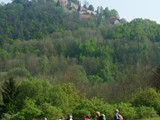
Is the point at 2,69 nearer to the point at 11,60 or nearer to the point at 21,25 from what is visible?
the point at 11,60

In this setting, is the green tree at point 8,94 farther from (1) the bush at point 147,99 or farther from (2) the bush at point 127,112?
(2) the bush at point 127,112

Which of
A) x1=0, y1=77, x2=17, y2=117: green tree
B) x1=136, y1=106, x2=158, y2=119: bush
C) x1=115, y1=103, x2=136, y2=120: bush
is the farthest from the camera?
x1=0, y1=77, x2=17, y2=117: green tree

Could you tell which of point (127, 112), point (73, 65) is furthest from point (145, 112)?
point (73, 65)

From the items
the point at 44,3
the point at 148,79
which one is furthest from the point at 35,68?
the point at 44,3

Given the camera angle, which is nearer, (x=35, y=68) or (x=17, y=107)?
(x=17, y=107)

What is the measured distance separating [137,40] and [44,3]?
8402 cm

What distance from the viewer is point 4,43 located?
143750 mm

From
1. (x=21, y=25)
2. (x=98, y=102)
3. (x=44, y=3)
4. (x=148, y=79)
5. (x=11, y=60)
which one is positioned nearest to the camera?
(x=98, y=102)

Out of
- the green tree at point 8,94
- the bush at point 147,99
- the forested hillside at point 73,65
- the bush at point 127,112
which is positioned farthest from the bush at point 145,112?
the green tree at point 8,94

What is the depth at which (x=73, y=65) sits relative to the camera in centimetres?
10931

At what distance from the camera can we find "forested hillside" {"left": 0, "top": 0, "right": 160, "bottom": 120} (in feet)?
132

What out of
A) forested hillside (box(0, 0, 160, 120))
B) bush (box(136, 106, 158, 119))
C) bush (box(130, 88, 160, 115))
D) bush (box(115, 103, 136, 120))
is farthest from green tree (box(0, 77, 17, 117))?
bush (box(136, 106, 158, 119))

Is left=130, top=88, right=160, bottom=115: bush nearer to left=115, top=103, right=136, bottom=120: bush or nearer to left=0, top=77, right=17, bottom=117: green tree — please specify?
left=115, top=103, right=136, bottom=120: bush

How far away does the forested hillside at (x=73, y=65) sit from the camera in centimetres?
4025
